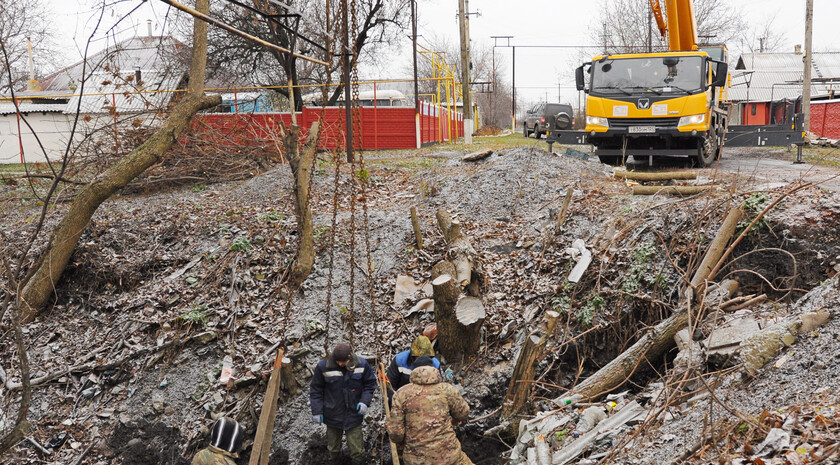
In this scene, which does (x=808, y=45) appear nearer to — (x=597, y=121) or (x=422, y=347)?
(x=597, y=121)

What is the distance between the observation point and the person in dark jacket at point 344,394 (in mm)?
6238

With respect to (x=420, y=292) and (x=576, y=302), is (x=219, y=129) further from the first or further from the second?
(x=576, y=302)

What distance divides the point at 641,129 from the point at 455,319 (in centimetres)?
719

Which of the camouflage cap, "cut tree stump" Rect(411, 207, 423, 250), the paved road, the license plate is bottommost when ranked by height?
the camouflage cap

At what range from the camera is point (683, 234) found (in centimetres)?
746

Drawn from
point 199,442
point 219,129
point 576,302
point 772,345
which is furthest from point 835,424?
point 219,129

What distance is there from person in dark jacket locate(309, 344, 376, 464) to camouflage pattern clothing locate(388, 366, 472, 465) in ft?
3.65

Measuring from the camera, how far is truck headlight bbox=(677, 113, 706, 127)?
11.7 meters

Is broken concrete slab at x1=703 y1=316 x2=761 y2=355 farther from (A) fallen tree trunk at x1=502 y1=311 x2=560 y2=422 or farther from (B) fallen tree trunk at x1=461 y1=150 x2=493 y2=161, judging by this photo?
(B) fallen tree trunk at x1=461 y1=150 x2=493 y2=161

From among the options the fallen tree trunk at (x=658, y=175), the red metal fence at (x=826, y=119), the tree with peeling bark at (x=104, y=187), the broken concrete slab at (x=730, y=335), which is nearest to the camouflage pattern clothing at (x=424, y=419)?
the broken concrete slab at (x=730, y=335)

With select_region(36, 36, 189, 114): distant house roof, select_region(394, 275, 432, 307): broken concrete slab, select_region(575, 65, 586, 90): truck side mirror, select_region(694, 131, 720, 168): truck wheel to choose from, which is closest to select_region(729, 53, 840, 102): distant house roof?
select_region(694, 131, 720, 168): truck wheel

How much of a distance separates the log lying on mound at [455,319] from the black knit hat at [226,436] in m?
2.59

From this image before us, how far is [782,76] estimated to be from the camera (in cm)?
3781

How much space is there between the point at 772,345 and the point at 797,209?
285 centimetres
